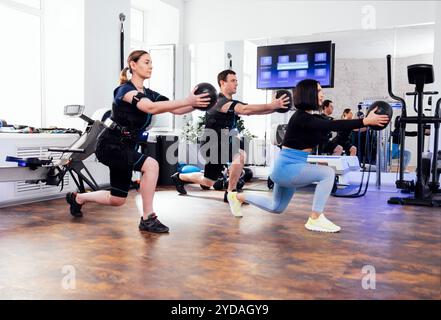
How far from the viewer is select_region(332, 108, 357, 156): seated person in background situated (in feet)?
21.7

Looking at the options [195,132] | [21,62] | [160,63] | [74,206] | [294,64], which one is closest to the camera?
[74,206]

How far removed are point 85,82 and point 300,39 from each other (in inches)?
141

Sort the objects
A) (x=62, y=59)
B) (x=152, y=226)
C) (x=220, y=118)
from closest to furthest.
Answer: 1. (x=152, y=226)
2. (x=220, y=118)
3. (x=62, y=59)

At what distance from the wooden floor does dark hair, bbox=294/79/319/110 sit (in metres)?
0.96

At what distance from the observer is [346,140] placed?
667 centimetres

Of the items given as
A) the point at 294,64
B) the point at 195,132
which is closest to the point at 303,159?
the point at 294,64

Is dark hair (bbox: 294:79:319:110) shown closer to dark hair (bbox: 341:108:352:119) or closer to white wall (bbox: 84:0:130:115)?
white wall (bbox: 84:0:130:115)

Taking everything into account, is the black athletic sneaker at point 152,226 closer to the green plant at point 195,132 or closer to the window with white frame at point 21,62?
the window with white frame at point 21,62

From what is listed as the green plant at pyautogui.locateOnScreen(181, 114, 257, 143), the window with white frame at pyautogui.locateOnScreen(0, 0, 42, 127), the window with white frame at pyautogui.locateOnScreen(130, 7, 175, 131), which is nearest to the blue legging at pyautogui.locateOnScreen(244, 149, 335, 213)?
the window with white frame at pyautogui.locateOnScreen(0, 0, 42, 127)

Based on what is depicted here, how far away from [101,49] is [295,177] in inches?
154

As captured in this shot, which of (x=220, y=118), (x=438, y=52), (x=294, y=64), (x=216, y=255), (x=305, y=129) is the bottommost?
(x=216, y=255)

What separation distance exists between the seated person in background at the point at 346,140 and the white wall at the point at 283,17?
A: 4.45ft

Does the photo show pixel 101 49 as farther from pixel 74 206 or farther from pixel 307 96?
pixel 307 96
